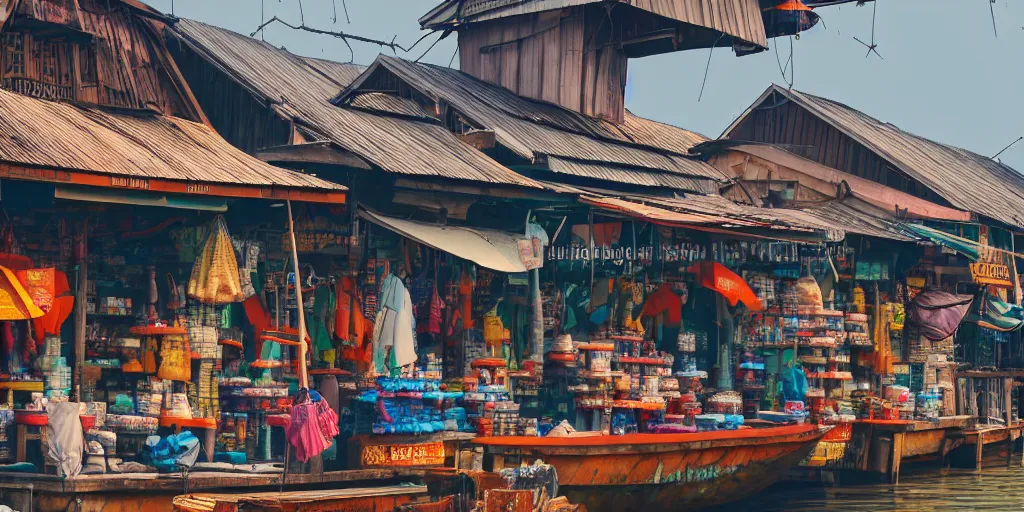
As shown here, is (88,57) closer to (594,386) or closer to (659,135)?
(594,386)

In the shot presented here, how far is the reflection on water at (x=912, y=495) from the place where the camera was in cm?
2105

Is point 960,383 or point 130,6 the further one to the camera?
point 960,383

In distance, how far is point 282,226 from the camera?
18.4 metres

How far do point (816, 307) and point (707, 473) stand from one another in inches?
167

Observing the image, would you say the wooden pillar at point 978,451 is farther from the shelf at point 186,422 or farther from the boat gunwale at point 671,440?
the shelf at point 186,422

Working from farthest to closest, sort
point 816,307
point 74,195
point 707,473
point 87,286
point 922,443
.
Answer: point 922,443
point 816,307
point 707,473
point 87,286
point 74,195

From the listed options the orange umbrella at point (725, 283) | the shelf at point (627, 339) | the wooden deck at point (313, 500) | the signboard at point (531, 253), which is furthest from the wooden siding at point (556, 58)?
the wooden deck at point (313, 500)

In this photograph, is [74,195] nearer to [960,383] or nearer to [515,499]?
[515,499]

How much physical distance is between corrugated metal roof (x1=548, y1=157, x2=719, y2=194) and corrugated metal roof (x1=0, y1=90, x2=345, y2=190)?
15.9ft

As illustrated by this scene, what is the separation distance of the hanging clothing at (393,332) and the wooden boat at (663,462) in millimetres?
1324

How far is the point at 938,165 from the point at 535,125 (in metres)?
10.1

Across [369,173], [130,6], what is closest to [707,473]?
[369,173]

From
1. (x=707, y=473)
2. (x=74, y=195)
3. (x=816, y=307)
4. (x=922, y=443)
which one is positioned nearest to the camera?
(x=74, y=195)

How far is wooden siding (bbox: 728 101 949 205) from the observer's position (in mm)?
28016
